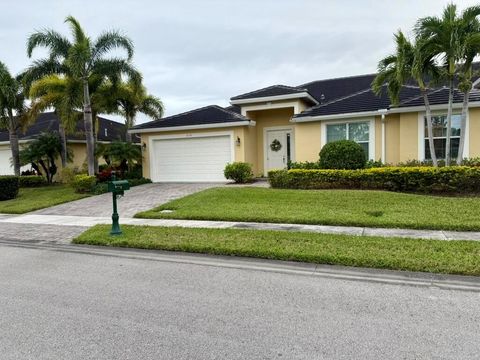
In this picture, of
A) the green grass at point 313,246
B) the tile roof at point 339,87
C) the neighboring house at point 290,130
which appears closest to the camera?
the green grass at point 313,246

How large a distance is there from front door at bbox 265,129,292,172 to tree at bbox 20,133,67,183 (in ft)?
36.0

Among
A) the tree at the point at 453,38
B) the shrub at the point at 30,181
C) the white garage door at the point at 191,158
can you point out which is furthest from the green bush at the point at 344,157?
the shrub at the point at 30,181

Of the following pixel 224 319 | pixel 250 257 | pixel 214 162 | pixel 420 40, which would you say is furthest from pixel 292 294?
pixel 214 162

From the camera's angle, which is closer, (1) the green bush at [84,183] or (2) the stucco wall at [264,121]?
(1) the green bush at [84,183]

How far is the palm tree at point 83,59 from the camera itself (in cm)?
1483

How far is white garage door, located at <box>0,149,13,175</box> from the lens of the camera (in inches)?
885

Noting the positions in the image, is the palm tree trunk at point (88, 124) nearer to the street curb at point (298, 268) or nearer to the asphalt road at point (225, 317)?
the street curb at point (298, 268)

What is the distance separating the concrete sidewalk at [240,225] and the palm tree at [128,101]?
27.0 ft

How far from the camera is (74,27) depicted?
1504cm

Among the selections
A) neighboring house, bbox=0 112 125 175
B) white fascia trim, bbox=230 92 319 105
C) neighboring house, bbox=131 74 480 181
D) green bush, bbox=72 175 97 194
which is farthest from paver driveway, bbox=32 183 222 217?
neighboring house, bbox=0 112 125 175

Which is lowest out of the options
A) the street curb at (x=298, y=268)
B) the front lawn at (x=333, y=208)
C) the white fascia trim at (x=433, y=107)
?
the street curb at (x=298, y=268)

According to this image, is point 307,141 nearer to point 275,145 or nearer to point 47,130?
point 275,145

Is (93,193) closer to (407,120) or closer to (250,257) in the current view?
(250,257)

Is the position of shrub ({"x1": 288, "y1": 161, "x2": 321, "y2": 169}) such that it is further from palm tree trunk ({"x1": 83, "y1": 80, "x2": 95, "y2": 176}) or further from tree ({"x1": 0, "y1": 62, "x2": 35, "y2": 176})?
tree ({"x1": 0, "y1": 62, "x2": 35, "y2": 176})
